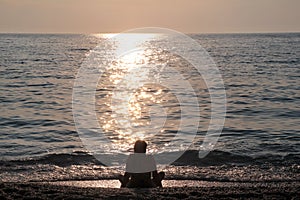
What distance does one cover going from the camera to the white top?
1062cm

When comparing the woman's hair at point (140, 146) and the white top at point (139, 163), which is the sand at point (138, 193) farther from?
the woman's hair at point (140, 146)

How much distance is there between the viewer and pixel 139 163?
1063 centimetres

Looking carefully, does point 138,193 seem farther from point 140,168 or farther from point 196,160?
point 196,160

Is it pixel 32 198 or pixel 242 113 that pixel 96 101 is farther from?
pixel 32 198

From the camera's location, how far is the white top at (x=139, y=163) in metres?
10.6

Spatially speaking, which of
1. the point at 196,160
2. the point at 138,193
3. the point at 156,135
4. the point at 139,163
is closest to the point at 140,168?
the point at 139,163

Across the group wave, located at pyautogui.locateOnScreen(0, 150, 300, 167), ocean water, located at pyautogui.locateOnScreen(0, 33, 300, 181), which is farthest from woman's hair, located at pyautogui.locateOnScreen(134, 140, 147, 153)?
wave, located at pyautogui.locateOnScreen(0, 150, 300, 167)

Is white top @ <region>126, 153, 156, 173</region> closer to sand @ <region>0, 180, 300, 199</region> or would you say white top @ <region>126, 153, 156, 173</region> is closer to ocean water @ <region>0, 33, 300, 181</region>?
sand @ <region>0, 180, 300, 199</region>

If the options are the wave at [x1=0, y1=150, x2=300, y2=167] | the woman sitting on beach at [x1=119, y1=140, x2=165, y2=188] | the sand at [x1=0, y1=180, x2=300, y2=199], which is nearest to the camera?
the sand at [x1=0, y1=180, x2=300, y2=199]

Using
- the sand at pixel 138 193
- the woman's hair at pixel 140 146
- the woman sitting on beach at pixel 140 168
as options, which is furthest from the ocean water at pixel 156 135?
the sand at pixel 138 193

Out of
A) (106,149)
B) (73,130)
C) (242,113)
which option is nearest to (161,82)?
(242,113)

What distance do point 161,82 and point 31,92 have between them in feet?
42.4

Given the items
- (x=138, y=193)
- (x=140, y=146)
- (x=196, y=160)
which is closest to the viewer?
(x=138, y=193)

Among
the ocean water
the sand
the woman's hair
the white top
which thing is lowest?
the ocean water
